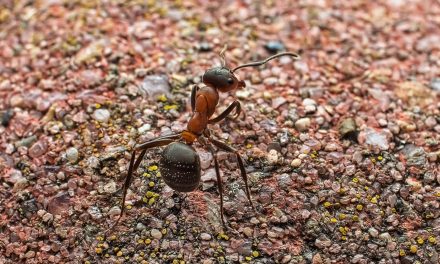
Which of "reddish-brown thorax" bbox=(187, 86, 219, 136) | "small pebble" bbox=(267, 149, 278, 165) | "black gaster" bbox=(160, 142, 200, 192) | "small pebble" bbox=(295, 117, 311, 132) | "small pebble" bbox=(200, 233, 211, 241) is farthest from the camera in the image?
"small pebble" bbox=(295, 117, 311, 132)

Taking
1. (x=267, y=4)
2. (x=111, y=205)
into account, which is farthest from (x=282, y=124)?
(x=267, y=4)

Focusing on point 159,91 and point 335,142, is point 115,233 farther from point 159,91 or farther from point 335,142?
point 335,142

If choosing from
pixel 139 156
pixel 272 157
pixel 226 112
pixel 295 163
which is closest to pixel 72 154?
pixel 139 156

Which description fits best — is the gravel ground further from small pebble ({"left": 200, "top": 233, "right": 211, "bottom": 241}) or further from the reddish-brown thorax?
the reddish-brown thorax

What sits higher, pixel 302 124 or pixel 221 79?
pixel 221 79

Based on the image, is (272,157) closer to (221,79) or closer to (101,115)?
(221,79)

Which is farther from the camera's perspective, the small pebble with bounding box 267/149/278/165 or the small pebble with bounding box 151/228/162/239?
the small pebble with bounding box 267/149/278/165

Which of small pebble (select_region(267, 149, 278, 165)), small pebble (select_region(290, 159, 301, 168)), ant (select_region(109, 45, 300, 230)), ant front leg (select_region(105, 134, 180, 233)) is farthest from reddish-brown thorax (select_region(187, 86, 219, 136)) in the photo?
small pebble (select_region(290, 159, 301, 168))
